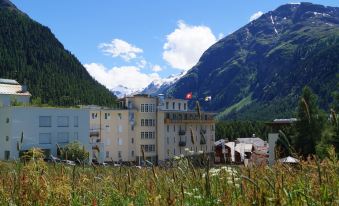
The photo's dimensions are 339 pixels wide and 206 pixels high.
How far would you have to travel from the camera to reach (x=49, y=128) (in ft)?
232

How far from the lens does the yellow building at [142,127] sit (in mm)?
89500

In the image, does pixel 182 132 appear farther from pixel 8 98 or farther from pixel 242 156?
pixel 242 156

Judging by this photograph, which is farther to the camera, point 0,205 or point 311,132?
point 311,132

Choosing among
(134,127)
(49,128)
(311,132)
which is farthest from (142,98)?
(311,132)

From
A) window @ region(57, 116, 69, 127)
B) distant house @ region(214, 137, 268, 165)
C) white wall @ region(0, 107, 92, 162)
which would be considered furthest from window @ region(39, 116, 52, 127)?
distant house @ region(214, 137, 268, 165)

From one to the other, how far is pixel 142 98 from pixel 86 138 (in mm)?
20988

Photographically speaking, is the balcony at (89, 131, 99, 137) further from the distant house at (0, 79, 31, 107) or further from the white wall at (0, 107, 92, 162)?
the distant house at (0, 79, 31, 107)

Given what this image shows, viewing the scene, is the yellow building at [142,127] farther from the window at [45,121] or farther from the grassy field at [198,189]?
the grassy field at [198,189]

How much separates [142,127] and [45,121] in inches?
1032

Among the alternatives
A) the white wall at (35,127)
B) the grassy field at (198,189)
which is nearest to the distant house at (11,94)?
the white wall at (35,127)

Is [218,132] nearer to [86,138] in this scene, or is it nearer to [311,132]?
[86,138]

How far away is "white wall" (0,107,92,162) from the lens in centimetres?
6575

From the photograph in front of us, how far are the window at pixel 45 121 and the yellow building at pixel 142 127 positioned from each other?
17026mm

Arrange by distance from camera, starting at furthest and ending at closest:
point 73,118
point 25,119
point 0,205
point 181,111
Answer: point 181,111 < point 73,118 < point 25,119 < point 0,205
